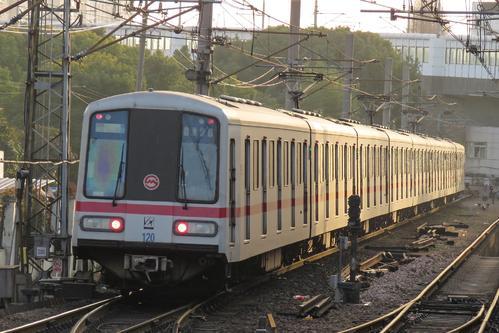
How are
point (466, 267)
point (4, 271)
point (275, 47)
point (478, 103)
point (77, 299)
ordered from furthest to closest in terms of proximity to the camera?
point (478, 103) → point (275, 47) → point (466, 267) → point (4, 271) → point (77, 299)

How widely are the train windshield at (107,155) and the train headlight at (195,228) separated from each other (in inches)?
33.1

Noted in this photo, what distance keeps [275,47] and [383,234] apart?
5079 cm

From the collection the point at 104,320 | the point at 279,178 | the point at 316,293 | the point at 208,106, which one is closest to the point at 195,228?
the point at 208,106

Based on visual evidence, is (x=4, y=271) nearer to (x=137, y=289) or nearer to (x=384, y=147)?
(x=137, y=289)

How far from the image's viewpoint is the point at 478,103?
4033 inches

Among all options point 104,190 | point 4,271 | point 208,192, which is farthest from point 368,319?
point 4,271

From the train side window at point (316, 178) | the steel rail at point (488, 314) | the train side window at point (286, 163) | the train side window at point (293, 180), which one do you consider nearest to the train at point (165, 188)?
the train side window at point (286, 163)

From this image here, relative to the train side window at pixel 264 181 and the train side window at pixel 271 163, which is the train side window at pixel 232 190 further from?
the train side window at pixel 271 163

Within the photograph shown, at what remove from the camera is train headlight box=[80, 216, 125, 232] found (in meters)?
14.8

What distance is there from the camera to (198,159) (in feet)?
49.1

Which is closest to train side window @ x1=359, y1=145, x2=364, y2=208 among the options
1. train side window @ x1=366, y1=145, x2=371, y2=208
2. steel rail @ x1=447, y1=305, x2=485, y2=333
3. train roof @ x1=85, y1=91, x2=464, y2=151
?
train side window @ x1=366, y1=145, x2=371, y2=208

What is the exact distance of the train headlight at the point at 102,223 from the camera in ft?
48.6

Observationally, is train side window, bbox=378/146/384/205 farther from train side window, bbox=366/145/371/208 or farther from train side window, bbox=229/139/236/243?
train side window, bbox=229/139/236/243

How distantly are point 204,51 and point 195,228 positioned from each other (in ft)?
25.4
